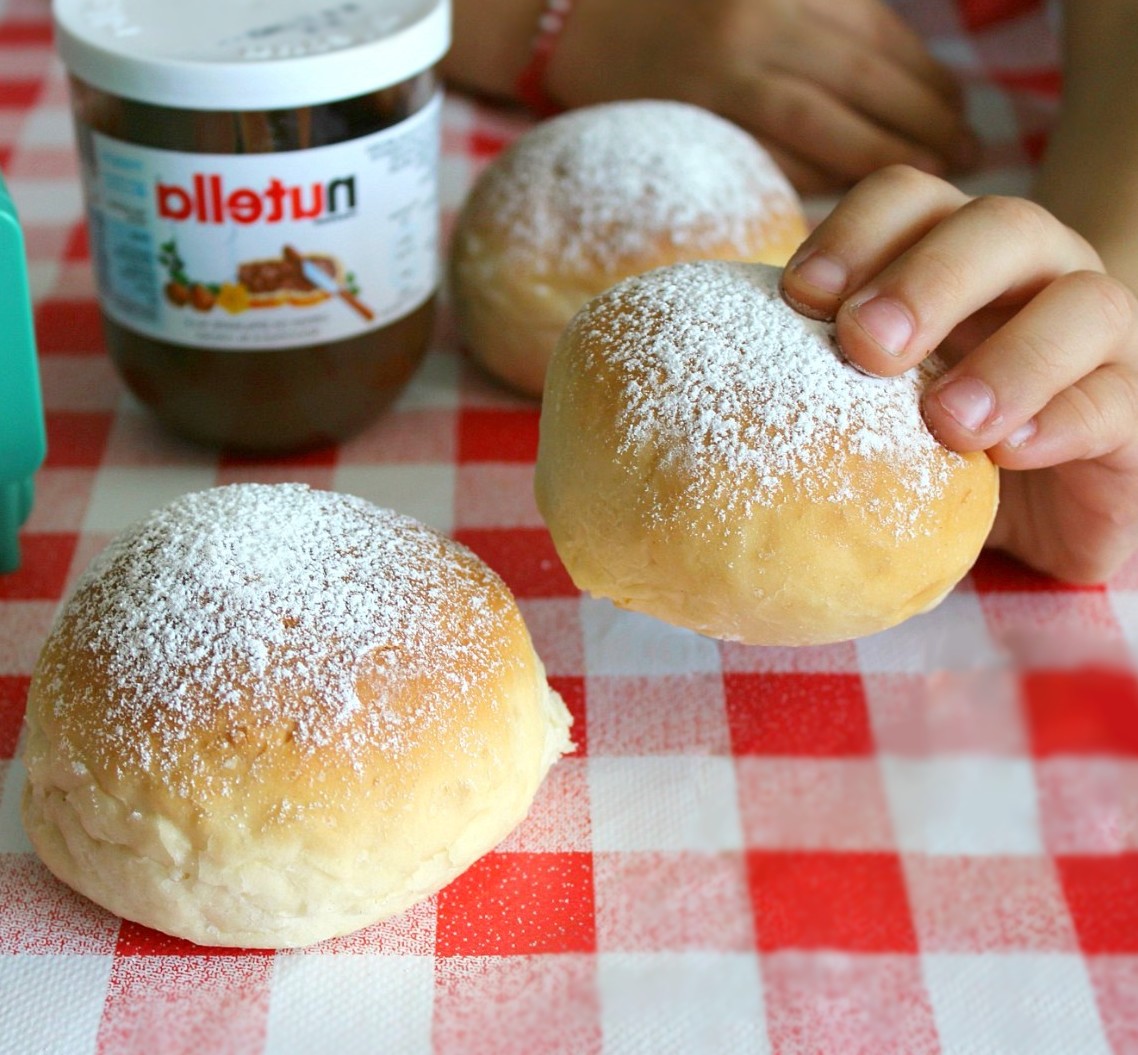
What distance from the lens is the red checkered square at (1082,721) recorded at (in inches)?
32.6

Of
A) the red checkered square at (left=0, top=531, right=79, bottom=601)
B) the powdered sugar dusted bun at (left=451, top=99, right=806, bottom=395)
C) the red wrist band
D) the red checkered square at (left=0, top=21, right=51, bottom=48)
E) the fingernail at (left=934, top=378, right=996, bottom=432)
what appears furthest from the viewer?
the red checkered square at (left=0, top=21, right=51, bottom=48)

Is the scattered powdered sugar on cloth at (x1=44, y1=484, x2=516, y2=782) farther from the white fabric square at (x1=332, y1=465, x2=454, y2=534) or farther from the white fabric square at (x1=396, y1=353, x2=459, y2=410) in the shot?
the white fabric square at (x1=396, y1=353, x2=459, y2=410)

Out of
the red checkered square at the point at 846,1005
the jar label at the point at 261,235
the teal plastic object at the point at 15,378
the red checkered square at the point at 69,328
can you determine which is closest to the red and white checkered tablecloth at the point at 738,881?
the red checkered square at the point at 846,1005

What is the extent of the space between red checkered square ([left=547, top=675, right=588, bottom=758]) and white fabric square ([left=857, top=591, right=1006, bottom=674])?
0.22 m

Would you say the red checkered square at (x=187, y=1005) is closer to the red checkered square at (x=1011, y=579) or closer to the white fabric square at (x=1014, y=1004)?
the white fabric square at (x=1014, y=1004)

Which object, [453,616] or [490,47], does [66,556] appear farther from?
[490,47]

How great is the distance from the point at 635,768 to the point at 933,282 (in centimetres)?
38

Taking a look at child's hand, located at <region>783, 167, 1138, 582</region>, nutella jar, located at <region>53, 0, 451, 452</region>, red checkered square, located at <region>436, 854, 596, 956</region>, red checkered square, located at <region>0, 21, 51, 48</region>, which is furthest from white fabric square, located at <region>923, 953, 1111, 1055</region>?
red checkered square, located at <region>0, 21, 51, 48</region>

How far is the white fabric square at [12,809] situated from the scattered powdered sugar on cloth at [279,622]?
139 mm

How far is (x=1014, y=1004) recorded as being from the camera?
0.77 m

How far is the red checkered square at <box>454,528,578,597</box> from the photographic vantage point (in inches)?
41.9

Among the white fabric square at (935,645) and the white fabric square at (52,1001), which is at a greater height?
the white fabric square at (935,645)

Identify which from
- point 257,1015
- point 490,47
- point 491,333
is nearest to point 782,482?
point 257,1015

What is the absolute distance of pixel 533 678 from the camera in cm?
83
